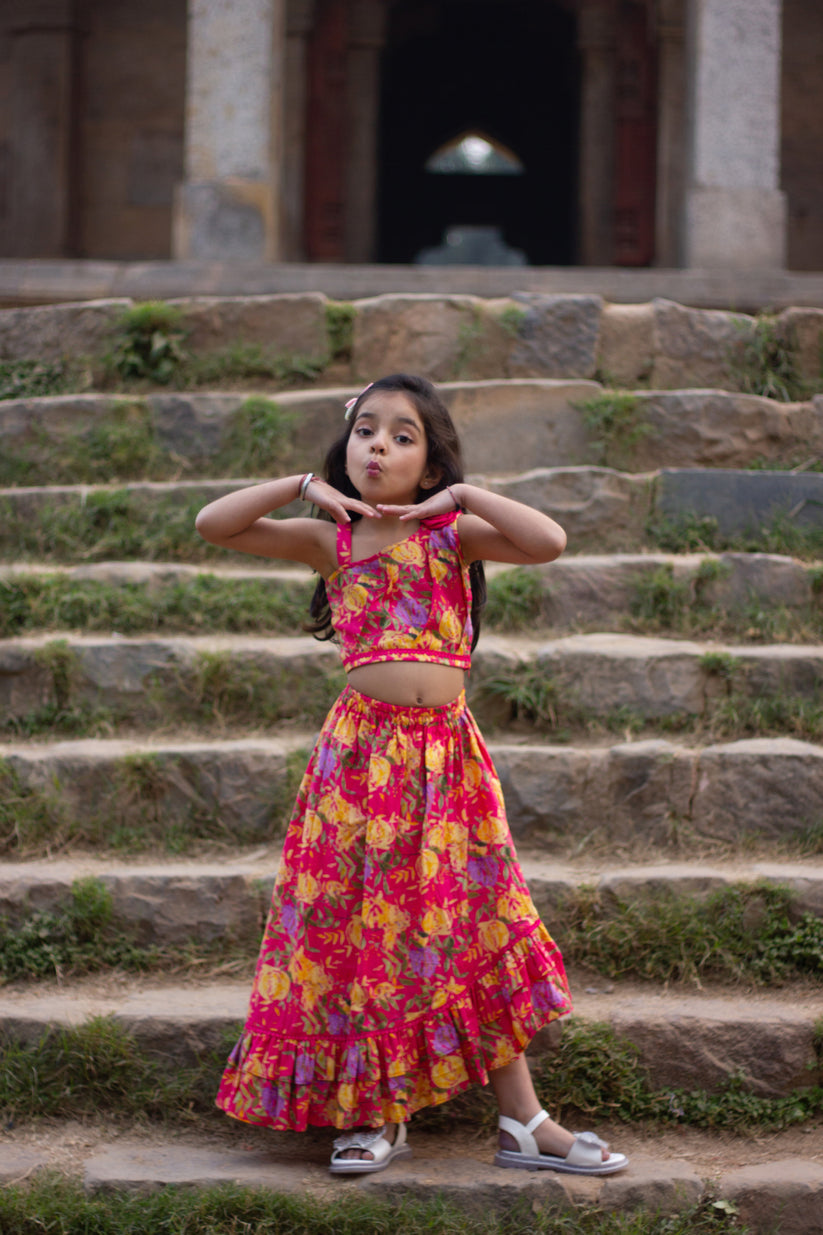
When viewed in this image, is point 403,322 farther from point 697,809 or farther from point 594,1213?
point 594,1213

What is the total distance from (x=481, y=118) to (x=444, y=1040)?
14596 mm

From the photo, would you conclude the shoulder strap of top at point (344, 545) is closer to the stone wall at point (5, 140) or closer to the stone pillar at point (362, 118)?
the stone pillar at point (362, 118)

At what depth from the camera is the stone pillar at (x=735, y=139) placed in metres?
6.72

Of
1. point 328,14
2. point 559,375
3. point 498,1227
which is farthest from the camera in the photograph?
point 328,14

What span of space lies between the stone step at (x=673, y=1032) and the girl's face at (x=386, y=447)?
1.25 meters

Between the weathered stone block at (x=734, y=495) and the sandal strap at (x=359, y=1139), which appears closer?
the sandal strap at (x=359, y=1139)

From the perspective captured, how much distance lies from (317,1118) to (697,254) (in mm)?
5936

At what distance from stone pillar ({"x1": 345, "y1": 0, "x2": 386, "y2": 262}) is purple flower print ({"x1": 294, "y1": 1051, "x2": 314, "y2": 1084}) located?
9.04 meters

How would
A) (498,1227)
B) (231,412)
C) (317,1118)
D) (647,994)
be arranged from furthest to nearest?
(231,412)
(647,994)
(317,1118)
(498,1227)

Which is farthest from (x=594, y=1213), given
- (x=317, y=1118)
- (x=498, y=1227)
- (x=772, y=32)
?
(x=772, y=32)

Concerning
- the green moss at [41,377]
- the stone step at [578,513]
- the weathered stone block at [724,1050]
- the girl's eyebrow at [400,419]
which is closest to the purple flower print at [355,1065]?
the weathered stone block at [724,1050]

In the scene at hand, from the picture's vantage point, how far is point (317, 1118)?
221 cm

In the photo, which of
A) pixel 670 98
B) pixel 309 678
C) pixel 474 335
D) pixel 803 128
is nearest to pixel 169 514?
pixel 309 678

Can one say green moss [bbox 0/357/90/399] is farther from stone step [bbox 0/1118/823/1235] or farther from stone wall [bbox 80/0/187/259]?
stone wall [bbox 80/0/187/259]
